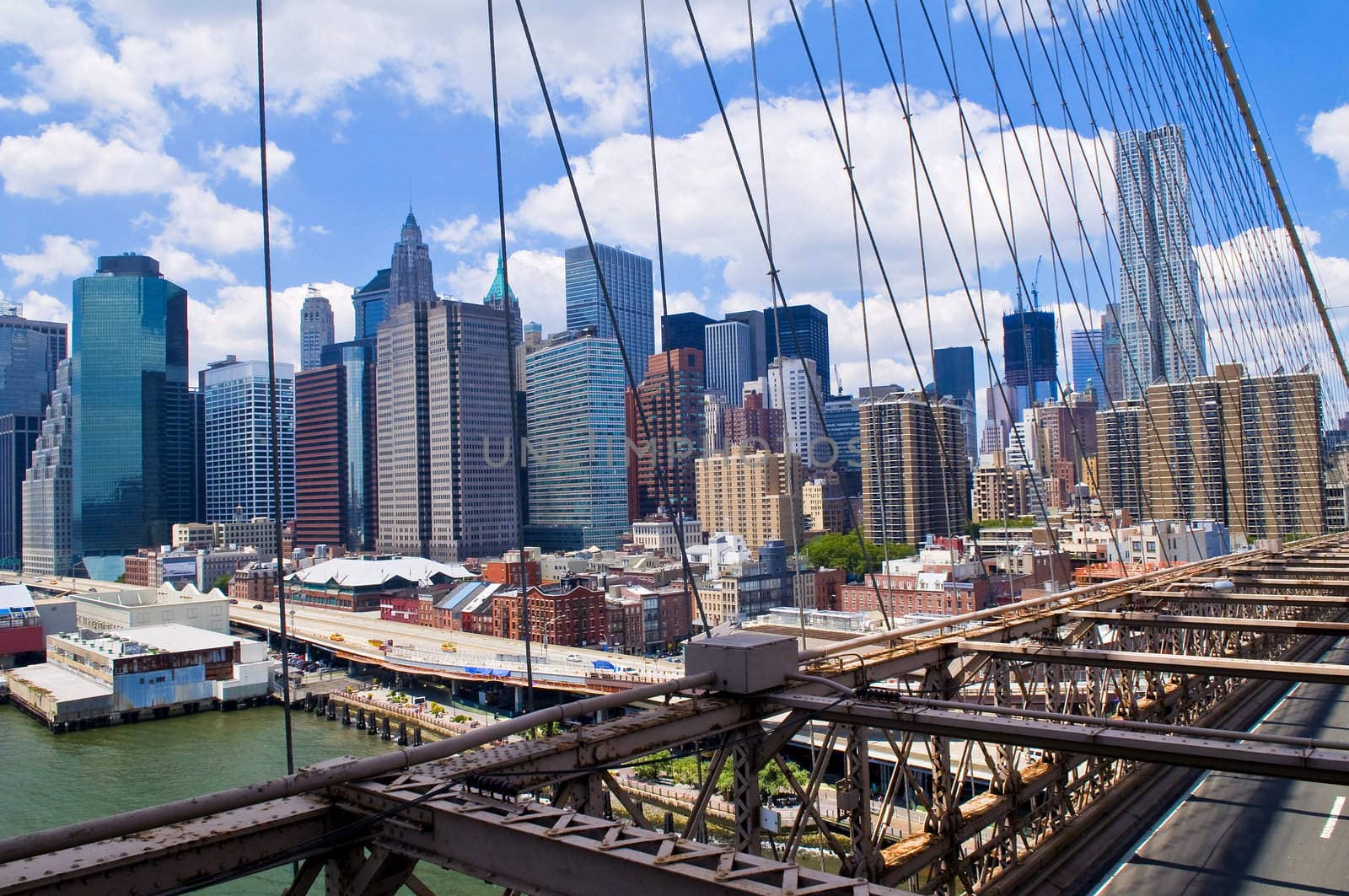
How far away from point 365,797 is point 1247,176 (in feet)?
86.1

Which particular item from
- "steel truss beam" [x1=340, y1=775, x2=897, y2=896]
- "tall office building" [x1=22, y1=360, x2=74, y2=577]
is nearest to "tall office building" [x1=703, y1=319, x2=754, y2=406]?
"tall office building" [x1=22, y1=360, x2=74, y2=577]

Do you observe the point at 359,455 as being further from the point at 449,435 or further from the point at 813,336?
the point at 813,336

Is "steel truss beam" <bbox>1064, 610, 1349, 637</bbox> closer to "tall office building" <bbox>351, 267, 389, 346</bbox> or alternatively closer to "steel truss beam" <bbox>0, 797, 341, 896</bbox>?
"steel truss beam" <bbox>0, 797, 341, 896</bbox>

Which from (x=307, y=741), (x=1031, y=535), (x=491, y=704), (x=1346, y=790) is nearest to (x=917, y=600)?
(x=1031, y=535)

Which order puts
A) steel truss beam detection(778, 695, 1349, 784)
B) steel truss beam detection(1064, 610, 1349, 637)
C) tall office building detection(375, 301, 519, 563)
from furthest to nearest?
1. tall office building detection(375, 301, 519, 563)
2. steel truss beam detection(1064, 610, 1349, 637)
3. steel truss beam detection(778, 695, 1349, 784)

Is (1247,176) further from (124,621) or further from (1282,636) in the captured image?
Result: (124,621)

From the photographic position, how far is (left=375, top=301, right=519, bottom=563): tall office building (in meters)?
64.3

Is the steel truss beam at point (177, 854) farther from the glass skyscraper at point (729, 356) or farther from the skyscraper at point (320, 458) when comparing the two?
the glass skyscraper at point (729, 356)

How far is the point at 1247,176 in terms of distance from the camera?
22.5 meters

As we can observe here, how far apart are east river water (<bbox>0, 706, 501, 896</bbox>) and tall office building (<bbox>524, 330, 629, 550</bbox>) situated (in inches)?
1342

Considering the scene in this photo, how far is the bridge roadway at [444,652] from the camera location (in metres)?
28.6

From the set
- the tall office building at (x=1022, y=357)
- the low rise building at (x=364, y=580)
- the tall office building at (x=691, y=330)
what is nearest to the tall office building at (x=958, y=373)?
the tall office building at (x=1022, y=357)

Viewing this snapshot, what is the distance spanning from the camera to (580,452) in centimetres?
6262

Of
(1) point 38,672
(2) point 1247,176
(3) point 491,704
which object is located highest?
(2) point 1247,176
